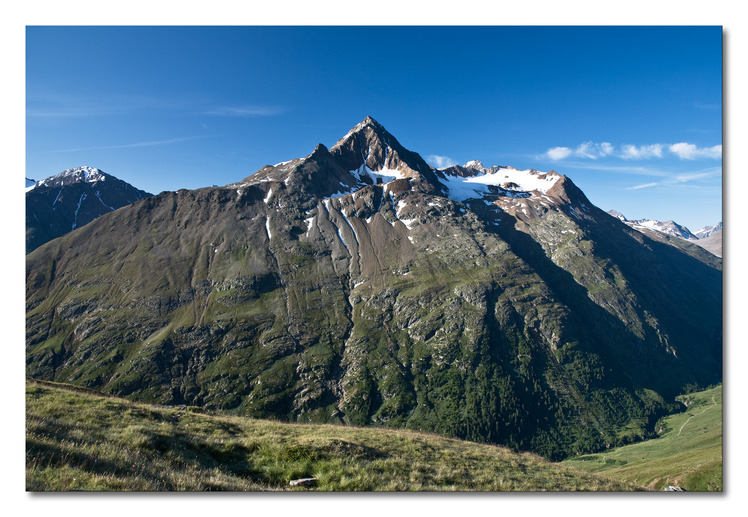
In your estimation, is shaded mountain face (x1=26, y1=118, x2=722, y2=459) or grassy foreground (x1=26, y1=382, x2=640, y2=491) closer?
grassy foreground (x1=26, y1=382, x2=640, y2=491)

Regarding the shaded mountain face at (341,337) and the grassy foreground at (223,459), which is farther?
the shaded mountain face at (341,337)

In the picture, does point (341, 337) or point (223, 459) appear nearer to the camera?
point (223, 459)

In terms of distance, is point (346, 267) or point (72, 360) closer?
point (72, 360)

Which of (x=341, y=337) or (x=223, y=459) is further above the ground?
(x=223, y=459)

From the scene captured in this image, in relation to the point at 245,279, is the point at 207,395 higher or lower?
lower

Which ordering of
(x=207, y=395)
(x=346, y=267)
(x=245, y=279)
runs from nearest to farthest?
1. (x=207, y=395)
2. (x=245, y=279)
3. (x=346, y=267)
